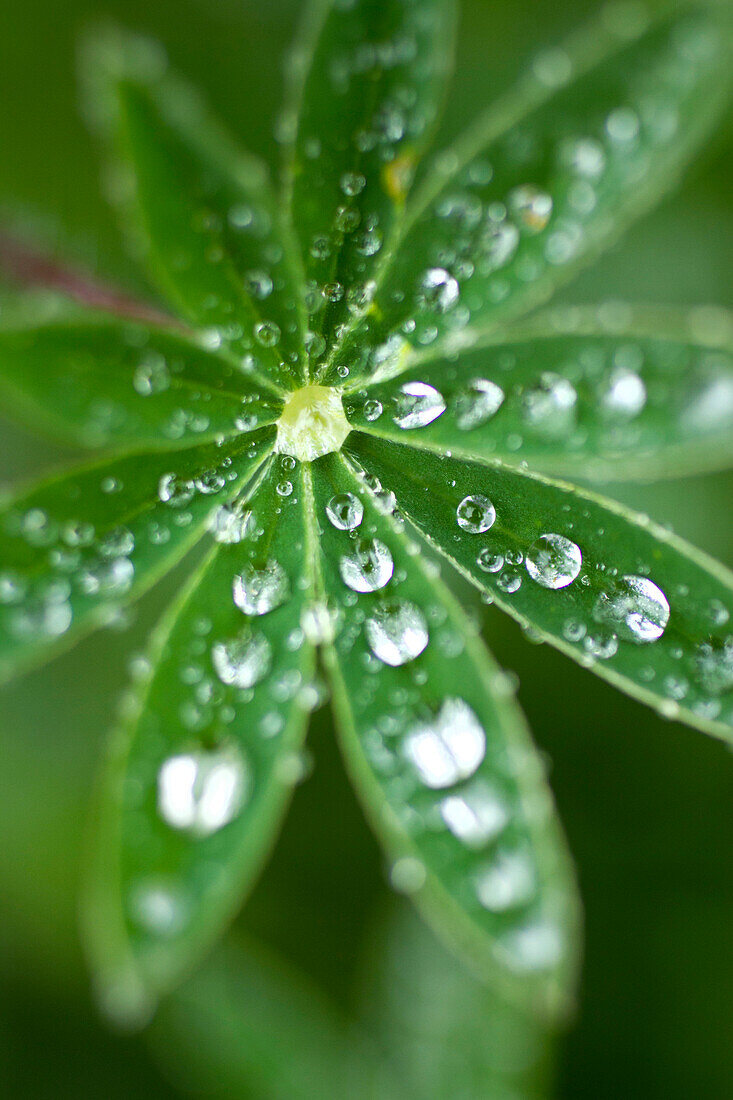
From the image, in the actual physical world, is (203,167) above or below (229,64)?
below

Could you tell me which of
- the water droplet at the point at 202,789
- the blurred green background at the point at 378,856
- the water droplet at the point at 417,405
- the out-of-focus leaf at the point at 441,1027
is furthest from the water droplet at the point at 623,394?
the out-of-focus leaf at the point at 441,1027

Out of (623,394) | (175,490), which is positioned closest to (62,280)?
(175,490)

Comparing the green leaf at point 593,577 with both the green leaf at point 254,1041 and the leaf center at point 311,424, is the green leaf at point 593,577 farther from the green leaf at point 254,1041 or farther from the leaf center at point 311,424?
the green leaf at point 254,1041

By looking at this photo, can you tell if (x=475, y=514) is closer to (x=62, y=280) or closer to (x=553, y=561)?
(x=553, y=561)

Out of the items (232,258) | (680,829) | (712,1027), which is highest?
(232,258)

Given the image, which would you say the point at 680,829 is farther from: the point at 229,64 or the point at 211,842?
the point at 229,64

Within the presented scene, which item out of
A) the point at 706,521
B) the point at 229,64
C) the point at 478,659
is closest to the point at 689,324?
the point at 478,659

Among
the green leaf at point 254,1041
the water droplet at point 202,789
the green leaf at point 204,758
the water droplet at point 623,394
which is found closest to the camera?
the green leaf at point 204,758

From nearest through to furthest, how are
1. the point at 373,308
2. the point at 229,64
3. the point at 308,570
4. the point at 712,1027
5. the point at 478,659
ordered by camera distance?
the point at 478,659 → the point at 308,570 → the point at 373,308 → the point at 712,1027 → the point at 229,64
